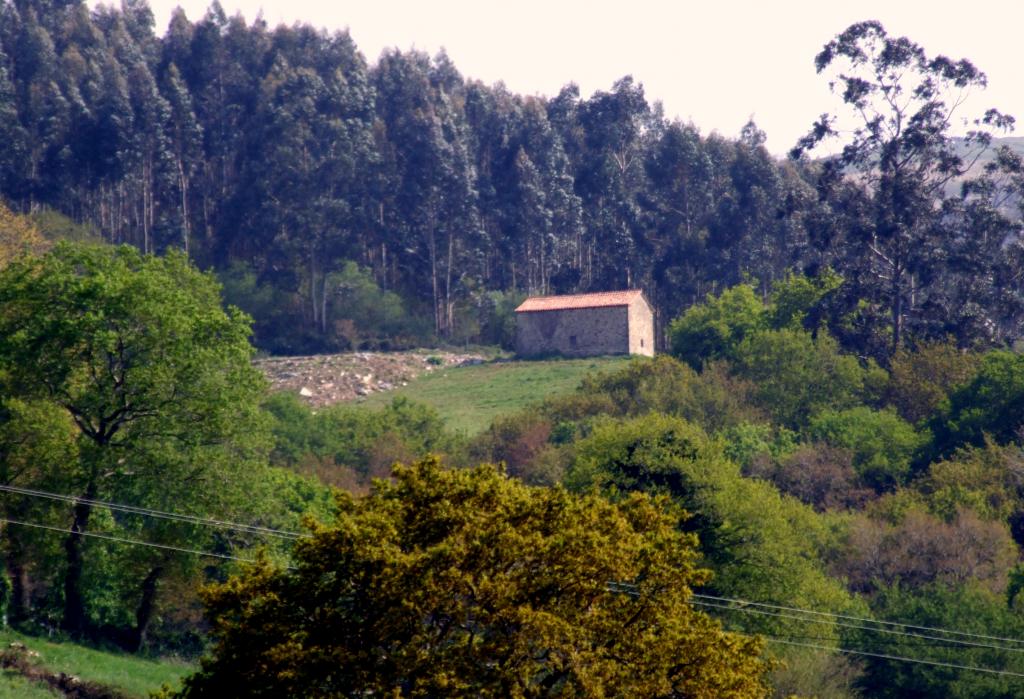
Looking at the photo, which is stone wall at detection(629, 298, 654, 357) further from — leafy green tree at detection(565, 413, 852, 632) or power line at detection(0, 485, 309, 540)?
power line at detection(0, 485, 309, 540)

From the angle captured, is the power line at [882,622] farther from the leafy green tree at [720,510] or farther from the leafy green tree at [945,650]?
the leafy green tree at [720,510]

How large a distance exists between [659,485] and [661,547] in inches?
805

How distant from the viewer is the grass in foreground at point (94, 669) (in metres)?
37.1

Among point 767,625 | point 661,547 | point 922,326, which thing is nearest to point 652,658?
point 661,547

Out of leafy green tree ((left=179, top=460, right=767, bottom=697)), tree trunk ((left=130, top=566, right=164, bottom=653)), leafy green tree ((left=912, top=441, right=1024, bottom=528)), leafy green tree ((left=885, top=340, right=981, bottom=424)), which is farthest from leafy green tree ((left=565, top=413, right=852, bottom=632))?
leafy green tree ((left=885, top=340, right=981, bottom=424))

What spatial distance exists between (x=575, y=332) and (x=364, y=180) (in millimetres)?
27064

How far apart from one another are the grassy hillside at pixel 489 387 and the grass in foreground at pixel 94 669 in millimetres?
37841

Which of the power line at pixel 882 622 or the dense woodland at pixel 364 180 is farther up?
the dense woodland at pixel 364 180

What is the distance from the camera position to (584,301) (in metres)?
100

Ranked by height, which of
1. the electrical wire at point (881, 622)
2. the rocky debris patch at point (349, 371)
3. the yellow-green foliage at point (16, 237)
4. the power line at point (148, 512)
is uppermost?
the yellow-green foliage at point (16, 237)

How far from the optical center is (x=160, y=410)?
148ft

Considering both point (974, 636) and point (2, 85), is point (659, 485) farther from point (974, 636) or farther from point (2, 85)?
point (2, 85)

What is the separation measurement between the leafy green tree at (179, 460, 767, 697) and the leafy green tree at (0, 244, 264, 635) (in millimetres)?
16944

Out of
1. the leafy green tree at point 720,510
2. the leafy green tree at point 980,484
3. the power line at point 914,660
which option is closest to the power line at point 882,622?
the leafy green tree at point 720,510
